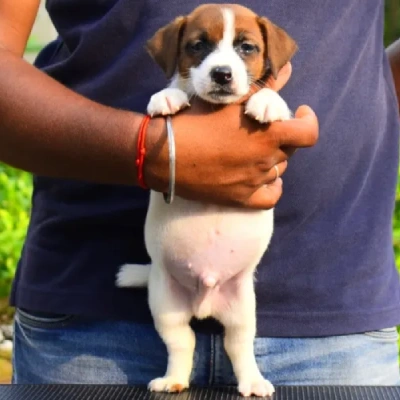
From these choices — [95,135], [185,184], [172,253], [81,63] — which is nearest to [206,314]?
[172,253]

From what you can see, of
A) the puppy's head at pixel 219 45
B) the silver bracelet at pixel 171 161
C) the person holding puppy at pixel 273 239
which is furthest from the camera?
the person holding puppy at pixel 273 239

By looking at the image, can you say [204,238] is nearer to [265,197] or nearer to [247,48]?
[265,197]

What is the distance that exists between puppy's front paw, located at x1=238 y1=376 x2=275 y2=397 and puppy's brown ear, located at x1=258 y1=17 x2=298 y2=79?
637mm

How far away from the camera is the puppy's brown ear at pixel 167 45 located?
6.30 feet

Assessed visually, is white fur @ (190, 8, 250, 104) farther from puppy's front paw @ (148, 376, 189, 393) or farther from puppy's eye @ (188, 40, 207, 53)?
puppy's front paw @ (148, 376, 189, 393)

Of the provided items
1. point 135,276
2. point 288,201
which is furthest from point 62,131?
point 288,201

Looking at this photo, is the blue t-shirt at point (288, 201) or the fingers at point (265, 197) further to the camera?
the blue t-shirt at point (288, 201)

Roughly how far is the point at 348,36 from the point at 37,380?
108cm

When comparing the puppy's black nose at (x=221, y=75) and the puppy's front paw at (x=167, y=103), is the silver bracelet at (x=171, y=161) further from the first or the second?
the puppy's black nose at (x=221, y=75)

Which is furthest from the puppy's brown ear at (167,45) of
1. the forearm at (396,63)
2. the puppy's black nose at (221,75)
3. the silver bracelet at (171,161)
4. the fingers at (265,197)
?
the forearm at (396,63)

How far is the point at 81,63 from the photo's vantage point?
2.10 metres

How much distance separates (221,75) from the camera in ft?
6.07

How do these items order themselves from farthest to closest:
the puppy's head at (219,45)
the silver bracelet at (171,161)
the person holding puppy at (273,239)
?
the person holding puppy at (273,239) → the puppy's head at (219,45) → the silver bracelet at (171,161)

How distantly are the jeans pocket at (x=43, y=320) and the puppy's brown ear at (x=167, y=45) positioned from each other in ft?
1.95
